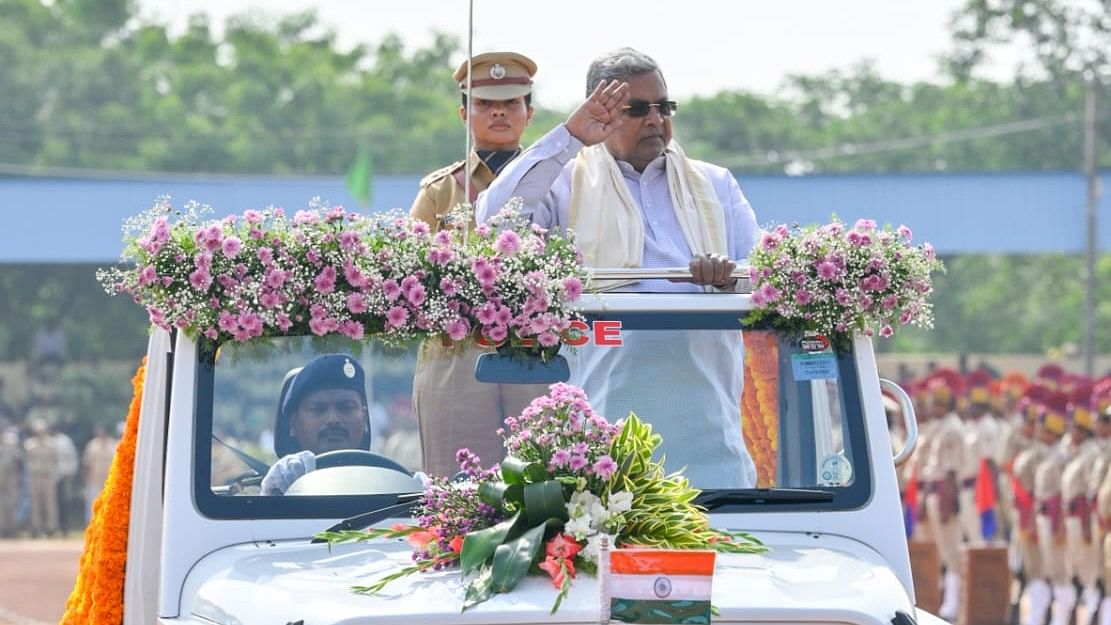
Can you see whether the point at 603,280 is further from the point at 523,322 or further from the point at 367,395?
the point at 367,395

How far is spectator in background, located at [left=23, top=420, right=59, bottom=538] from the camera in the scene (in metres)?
27.7

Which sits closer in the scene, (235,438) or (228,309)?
(228,309)

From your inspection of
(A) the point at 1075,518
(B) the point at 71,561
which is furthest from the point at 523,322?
(B) the point at 71,561

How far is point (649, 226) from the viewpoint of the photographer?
5.76 metres

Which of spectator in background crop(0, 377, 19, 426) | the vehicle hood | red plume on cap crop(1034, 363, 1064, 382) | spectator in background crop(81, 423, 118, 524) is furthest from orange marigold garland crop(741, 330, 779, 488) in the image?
spectator in background crop(0, 377, 19, 426)

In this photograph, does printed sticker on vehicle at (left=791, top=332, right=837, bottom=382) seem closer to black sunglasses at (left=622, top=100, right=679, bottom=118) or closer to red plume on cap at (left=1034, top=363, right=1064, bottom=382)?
black sunglasses at (left=622, top=100, right=679, bottom=118)

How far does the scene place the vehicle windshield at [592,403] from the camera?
15.8 feet

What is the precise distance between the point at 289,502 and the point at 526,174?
1260 millimetres

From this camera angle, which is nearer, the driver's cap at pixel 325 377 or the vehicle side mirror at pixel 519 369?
the vehicle side mirror at pixel 519 369

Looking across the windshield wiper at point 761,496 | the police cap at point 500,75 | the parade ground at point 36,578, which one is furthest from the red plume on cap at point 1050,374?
the windshield wiper at point 761,496

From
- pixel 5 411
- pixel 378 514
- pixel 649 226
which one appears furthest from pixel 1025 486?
pixel 5 411

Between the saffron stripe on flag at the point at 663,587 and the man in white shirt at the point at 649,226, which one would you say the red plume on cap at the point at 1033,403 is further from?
the saffron stripe on flag at the point at 663,587

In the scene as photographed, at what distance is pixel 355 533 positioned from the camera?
4582 millimetres

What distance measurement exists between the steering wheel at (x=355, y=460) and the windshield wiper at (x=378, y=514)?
17cm
